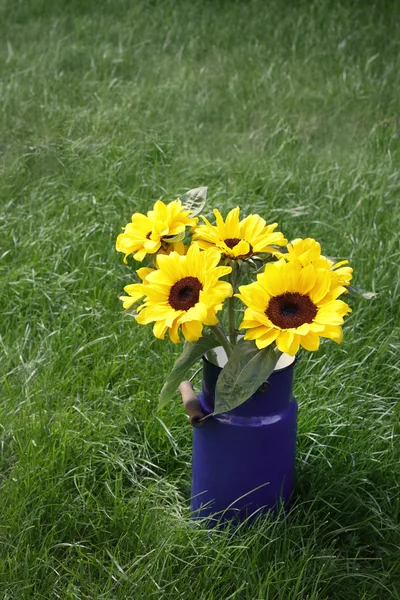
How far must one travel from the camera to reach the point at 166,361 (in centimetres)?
258

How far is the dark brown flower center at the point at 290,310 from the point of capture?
66.8 inches

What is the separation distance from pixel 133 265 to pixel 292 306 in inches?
59.4

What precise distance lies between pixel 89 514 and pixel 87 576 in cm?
17

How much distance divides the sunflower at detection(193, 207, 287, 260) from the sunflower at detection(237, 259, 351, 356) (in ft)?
0.39

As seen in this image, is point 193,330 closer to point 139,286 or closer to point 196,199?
point 139,286

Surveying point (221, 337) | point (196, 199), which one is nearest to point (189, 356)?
point (221, 337)

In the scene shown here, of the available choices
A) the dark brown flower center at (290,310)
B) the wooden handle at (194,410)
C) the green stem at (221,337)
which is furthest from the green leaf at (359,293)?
the wooden handle at (194,410)

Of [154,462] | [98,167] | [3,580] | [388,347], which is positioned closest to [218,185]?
[98,167]

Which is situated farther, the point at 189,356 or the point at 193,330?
the point at 189,356

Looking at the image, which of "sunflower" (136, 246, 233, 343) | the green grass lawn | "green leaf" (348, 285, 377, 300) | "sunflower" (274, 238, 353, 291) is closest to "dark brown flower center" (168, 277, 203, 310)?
"sunflower" (136, 246, 233, 343)

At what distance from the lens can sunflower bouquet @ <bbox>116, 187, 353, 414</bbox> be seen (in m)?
1.68

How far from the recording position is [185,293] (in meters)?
1.74

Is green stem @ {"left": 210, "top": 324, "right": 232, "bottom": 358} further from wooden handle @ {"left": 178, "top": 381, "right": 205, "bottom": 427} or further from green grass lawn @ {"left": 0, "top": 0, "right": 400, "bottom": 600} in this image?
green grass lawn @ {"left": 0, "top": 0, "right": 400, "bottom": 600}

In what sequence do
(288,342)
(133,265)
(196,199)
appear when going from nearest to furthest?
(288,342), (196,199), (133,265)
